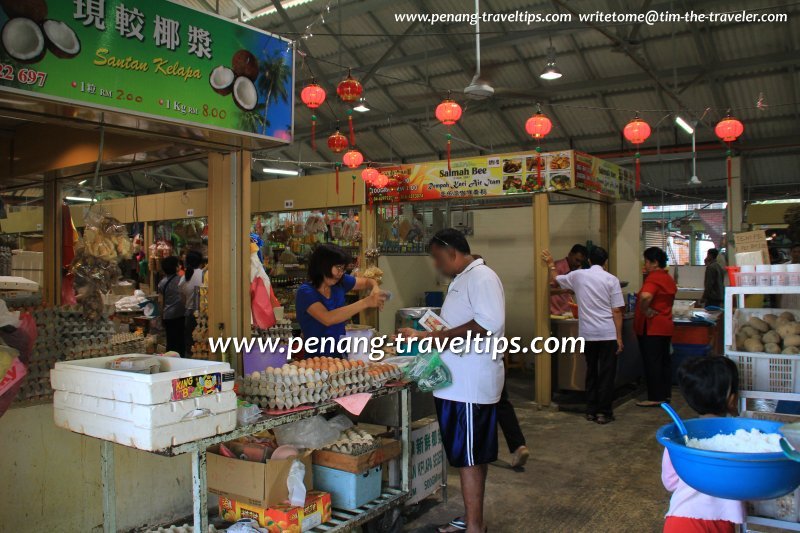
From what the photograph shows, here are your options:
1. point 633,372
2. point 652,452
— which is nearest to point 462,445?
point 652,452

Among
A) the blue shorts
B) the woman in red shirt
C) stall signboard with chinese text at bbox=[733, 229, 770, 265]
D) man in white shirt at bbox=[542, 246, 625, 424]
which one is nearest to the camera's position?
stall signboard with chinese text at bbox=[733, 229, 770, 265]

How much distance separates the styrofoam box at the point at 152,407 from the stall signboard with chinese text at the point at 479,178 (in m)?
4.83

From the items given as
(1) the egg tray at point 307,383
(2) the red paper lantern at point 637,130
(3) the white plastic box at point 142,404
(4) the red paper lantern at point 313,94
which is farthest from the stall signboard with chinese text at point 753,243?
(4) the red paper lantern at point 313,94

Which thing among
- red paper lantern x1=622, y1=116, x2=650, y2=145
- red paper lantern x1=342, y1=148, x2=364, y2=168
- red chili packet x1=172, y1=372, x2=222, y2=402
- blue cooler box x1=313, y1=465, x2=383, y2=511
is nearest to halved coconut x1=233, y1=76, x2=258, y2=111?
red chili packet x1=172, y1=372, x2=222, y2=402

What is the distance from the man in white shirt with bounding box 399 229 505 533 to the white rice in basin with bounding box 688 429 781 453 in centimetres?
125

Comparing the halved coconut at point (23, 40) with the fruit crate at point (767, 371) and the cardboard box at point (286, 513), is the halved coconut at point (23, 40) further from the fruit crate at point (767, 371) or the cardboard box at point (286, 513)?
the fruit crate at point (767, 371)

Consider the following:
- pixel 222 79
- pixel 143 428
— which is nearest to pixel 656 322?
pixel 222 79

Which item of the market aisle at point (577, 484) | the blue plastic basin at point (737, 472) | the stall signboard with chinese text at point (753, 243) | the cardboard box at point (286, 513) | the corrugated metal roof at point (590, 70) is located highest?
the corrugated metal roof at point (590, 70)

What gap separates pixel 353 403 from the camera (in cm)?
330

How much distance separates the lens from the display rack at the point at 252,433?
2.48 metres

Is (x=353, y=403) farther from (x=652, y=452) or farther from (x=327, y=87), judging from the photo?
(x=327, y=87)

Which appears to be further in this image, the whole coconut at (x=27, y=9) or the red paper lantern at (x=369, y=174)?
the red paper lantern at (x=369, y=174)

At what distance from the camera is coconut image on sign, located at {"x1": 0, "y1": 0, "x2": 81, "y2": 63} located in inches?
98.3

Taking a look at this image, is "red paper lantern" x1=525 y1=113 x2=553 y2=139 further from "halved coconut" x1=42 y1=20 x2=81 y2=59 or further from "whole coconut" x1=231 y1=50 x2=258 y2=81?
"halved coconut" x1=42 y1=20 x2=81 y2=59
